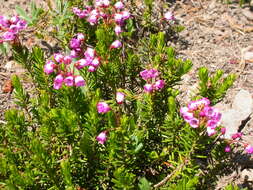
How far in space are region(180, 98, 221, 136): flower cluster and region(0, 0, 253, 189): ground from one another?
161 cm

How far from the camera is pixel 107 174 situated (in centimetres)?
266

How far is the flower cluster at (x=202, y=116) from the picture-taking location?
2154 millimetres

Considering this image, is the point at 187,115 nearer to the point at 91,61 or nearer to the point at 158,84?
the point at 158,84

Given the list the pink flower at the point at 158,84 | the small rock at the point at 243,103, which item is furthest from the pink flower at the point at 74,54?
the small rock at the point at 243,103

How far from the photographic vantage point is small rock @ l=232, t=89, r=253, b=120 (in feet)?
11.9

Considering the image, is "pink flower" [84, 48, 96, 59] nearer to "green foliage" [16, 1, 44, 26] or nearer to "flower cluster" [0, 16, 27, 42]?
"flower cluster" [0, 16, 27, 42]

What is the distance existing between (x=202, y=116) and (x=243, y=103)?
5.83 feet

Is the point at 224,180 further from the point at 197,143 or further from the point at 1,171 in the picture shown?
the point at 1,171

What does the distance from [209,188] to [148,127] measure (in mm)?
806

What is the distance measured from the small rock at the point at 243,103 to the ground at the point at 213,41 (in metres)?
0.11

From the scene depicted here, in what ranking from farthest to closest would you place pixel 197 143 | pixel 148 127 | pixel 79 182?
pixel 148 127 → pixel 79 182 → pixel 197 143

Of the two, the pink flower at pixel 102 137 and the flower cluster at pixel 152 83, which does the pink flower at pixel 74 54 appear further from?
the pink flower at pixel 102 137

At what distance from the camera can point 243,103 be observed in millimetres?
3744

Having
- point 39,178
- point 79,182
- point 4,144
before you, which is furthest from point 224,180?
point 4,144
